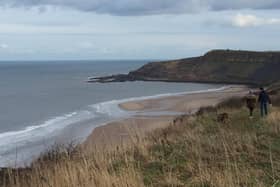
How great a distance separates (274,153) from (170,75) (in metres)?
108

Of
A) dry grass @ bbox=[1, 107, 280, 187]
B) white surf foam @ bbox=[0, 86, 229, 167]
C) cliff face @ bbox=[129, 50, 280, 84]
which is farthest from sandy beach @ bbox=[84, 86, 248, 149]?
cliff face @ bbox=[129, 50, 280, 84]

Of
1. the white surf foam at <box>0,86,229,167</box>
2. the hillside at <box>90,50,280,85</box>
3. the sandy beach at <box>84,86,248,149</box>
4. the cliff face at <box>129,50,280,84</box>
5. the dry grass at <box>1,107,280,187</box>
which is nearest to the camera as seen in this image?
the dry grass at <box>1,107,280,187</box>

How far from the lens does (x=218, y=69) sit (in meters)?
113

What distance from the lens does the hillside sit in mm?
103619

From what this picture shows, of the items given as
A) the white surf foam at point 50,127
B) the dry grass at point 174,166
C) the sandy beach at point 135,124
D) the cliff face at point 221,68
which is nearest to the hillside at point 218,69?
the cliff face at point 221,68

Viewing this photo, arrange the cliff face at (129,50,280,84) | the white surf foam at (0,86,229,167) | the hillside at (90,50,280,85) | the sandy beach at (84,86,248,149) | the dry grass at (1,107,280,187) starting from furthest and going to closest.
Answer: the hillside at (90,50,280,85)
the cliff face at (129,50,280,84)
the white surf foam at (0,86,229,167)
the sandy beach at (84,86,248,149)
the dry grass at (1,107,280,187)

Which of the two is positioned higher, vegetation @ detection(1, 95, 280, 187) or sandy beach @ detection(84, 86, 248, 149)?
vegetation @ detection(1, 95, 280, 187)

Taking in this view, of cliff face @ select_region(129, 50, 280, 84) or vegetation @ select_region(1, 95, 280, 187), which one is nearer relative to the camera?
vegetation @ select_region(1, 95, 280, 187)

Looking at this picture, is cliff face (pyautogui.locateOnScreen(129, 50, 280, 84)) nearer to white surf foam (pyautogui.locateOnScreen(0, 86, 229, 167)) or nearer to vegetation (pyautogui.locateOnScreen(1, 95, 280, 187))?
white surf foam (pyautogui.locateOnScreen(0, 86, 229, 167))

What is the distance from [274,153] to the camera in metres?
9.20

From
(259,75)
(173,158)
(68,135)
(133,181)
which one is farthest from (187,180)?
(259,75)

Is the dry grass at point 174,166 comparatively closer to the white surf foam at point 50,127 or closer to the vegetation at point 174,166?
the vegetation at point 174,166

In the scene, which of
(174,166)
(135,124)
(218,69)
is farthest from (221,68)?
(174,166)

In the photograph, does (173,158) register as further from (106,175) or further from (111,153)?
(106,175)
